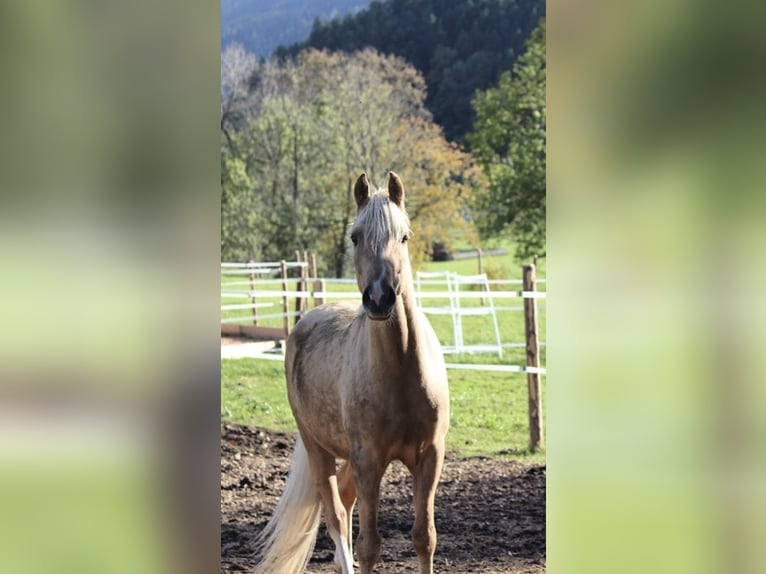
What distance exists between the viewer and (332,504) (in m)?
3.95

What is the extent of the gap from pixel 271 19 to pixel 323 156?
830 cm

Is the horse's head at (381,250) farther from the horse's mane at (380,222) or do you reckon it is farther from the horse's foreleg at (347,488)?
the horse's foreleg at (347,488)

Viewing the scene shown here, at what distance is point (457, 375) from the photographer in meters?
12.8

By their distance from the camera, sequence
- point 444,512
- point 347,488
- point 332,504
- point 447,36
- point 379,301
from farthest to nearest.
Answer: point 447,36, point 444,512, point 347,488, point 332,504, point 379,301

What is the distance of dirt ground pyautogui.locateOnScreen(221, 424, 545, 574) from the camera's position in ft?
15.8

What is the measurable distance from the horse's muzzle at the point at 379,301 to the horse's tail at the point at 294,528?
60.0 inches

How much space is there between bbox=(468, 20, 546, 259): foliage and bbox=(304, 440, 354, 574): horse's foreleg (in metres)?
14.6

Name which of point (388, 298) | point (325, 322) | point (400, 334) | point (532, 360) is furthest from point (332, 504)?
point (532, 360)

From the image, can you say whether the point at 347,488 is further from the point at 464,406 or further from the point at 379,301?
the point at 464,406

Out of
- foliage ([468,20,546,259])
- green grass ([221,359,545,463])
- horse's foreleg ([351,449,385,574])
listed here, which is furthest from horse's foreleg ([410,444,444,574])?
foliage ([468,20,546,259])

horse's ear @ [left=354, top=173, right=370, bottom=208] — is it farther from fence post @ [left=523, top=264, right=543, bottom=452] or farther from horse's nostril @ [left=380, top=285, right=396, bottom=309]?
fence post @ [left=523, top=264, right=543, bottom=452]

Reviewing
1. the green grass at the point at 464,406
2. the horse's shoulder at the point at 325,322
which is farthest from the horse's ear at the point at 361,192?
the green grass at the point at 464,406
